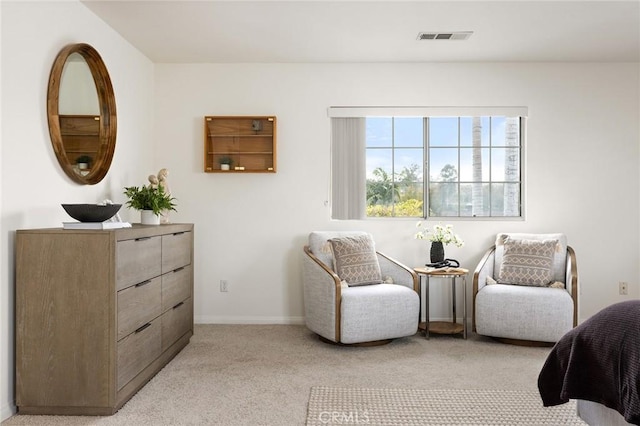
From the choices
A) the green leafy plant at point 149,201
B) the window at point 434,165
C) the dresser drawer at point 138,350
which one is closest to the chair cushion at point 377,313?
the window at point 434,165

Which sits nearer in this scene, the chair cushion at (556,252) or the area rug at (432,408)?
the area rug at (432,408)

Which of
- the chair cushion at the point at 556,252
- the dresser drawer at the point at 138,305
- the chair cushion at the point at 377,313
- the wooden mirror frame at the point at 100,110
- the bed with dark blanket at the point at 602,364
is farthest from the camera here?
the chair cushion at the point at 556,252

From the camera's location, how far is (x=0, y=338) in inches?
108

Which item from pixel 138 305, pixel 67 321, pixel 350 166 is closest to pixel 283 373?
pixel 138 305

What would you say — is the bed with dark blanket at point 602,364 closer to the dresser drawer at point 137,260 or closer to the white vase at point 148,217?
the dresser drawer at point 137,260

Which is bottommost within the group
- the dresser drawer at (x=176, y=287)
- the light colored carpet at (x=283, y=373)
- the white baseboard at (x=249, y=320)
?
the light colored carpet at (x=283, y=373)

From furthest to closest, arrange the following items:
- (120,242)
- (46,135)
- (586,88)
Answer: (586,88)
(46,135)
(120,242)

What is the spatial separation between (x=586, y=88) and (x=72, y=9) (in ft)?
14.6

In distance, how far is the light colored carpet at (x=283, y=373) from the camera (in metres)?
2.84

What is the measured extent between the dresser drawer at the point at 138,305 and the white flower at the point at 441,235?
2.49m

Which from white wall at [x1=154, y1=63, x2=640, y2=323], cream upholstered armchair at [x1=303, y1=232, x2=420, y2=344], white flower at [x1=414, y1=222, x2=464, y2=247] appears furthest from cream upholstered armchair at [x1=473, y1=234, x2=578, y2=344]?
cream upholstered armchair at [x1=303, y1=232, x2=420, y2=344]

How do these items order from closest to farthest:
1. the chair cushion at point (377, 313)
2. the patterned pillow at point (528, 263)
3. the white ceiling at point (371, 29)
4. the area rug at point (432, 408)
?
the area rug at point (432, 408), the white ceiling at point (371, 29), the chair cushion at point (377, 313), the patterned pillow at point (528, 263)

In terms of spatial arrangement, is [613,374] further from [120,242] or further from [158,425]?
[120,242]

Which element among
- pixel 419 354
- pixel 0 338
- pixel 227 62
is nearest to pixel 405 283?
pixel 419 354
